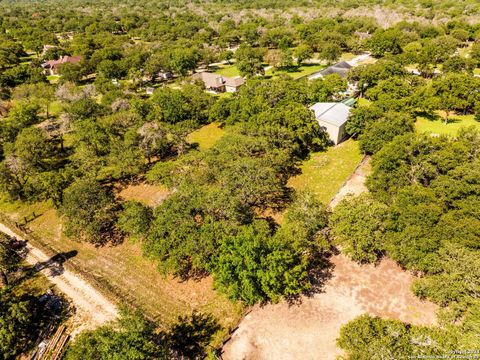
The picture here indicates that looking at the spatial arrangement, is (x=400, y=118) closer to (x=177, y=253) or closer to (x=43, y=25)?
(x=177, y=253)

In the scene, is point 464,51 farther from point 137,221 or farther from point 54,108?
point 54,108

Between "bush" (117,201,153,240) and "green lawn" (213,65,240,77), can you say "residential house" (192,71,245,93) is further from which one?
"bush" (117,201,153,240)

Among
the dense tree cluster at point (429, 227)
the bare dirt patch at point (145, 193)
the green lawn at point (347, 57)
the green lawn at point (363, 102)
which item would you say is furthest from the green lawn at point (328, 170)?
the green lawn at point (347, 57)

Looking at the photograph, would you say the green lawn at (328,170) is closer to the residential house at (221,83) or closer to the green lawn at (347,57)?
the residential house at (221,83)

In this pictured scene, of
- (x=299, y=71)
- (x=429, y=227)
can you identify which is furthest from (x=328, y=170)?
(x=299, y=71)

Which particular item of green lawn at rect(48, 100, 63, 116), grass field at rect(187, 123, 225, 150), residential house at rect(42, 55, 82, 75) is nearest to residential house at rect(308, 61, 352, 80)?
grass field at rect(187, 123, 225, 150)

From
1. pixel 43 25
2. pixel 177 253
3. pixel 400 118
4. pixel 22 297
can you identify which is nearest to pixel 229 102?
pixel 400 118
